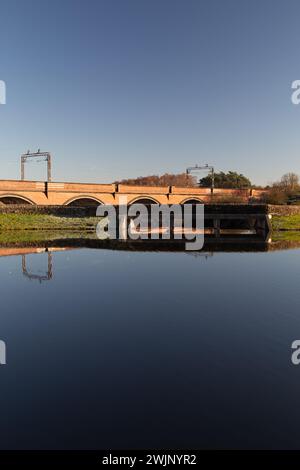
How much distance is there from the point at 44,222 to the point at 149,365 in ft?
108

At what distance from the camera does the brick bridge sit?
4500 centimetres

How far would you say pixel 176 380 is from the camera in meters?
5.49

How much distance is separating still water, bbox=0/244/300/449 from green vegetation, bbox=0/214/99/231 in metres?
24.6

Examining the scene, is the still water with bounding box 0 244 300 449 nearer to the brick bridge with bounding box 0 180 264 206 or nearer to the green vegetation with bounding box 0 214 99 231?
the green vegetation with bounding box 0 214 99 231

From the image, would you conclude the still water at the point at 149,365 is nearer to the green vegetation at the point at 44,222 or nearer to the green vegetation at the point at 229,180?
the green vegetation at the point at 44,222

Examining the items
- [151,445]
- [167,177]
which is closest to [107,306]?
[151,445]

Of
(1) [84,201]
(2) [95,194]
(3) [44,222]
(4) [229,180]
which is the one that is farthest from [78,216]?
(4) [229,180]

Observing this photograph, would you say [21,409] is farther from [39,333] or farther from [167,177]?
[167,177]

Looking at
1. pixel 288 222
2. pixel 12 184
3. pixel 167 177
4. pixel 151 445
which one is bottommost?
pixel 151 445

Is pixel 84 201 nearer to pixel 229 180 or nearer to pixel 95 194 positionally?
pixel 95 194

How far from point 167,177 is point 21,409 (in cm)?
13582

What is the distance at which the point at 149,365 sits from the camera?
600cm

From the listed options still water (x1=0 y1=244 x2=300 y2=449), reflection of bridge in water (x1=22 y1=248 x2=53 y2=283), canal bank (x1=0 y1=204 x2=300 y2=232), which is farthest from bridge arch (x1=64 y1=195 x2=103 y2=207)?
still water (x1=0 y1=244 x2=300 y2=449)

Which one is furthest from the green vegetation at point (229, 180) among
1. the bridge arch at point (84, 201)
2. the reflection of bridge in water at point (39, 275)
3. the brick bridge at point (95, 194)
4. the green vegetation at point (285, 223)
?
the reflection of bridge in water at point (39, 275)
